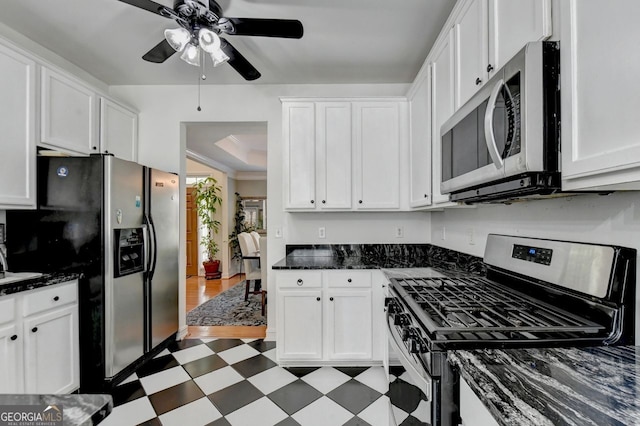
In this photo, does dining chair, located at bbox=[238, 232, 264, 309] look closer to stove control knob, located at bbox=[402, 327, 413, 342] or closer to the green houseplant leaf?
the green houseplant leaf

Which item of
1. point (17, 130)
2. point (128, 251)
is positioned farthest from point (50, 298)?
point (17, 130)

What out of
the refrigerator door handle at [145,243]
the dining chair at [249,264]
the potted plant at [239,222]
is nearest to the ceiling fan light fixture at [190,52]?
the refrigerator door handle at [145,243]

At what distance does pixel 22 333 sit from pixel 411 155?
9.48ft

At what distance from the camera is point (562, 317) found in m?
1.03

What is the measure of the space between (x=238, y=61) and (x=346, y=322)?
2.07 meters

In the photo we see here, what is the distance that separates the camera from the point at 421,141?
2.23 metres

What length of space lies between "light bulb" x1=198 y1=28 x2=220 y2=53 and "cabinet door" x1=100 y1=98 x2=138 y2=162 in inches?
56.8

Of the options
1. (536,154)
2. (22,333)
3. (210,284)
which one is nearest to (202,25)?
(536,154)

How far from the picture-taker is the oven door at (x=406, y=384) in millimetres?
990

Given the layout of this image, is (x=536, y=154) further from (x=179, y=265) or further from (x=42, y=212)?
(x=179, y=265)

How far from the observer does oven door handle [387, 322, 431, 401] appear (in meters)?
0.97

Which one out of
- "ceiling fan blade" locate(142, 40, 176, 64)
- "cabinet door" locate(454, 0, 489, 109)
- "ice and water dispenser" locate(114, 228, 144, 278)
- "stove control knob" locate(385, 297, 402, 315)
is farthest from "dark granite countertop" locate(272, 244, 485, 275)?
"ceiling fan blade" locate(142, 40, 176, 64)

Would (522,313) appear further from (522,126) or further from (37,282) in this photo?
(37,282)

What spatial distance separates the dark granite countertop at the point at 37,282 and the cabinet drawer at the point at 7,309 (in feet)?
0.14
